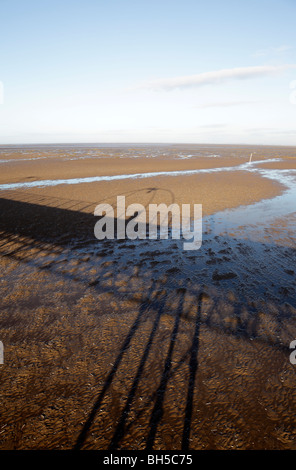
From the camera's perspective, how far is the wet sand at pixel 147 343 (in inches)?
140

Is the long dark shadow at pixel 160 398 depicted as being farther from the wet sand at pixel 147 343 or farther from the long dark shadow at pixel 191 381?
the long dark shadow at pixel 191 381

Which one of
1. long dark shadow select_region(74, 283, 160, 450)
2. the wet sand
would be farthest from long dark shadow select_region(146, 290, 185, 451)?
long dark shadow select_region(74, 283, 160, 450)

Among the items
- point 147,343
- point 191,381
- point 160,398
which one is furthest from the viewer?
point 147,343

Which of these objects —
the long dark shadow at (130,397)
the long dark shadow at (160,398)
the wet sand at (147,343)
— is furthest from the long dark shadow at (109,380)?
the long dark shadow at (160,398)

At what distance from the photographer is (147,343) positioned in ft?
17.0

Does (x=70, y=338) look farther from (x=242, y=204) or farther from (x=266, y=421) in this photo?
(x=242, y=204)

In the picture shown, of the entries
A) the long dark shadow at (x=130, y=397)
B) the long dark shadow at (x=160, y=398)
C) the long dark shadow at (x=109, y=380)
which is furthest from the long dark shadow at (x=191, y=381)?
the long dark shadow at (x=109, y=380)

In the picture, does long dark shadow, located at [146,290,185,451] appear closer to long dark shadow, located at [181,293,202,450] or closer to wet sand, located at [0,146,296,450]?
wet sand, located at [0,146,296,450]

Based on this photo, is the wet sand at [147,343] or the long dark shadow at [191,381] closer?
the long dark shadow at [191,381]

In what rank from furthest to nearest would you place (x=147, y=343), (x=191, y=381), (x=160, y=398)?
(x=147, y=343), (x=191, y=381), (x=160, y=398)

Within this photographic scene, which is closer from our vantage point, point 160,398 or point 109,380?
point 160,398

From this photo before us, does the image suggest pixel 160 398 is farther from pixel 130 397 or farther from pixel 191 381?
pixel 191 381

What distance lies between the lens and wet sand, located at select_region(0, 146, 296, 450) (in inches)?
140

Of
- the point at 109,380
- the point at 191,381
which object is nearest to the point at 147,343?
the point at 109,380
